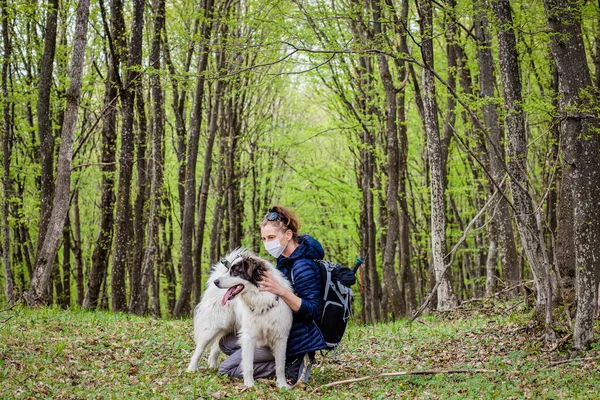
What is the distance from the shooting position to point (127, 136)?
12180 mm

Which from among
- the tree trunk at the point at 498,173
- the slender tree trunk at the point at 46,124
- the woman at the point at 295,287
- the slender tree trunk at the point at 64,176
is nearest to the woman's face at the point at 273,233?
the woman at the point at 295,287

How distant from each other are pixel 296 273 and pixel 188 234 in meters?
8.77

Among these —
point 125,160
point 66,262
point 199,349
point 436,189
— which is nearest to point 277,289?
point 199,349

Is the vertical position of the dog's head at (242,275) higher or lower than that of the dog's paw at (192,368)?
higher

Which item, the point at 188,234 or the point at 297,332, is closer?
the point at 297,332

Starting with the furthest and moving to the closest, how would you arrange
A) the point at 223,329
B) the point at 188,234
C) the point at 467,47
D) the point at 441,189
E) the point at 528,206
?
the point at 467,47, the point at 188,234, the point at 441,189, the point at 528,206, the point at 223,329

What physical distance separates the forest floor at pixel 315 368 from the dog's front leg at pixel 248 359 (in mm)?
129

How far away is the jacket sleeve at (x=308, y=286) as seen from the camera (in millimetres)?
5996

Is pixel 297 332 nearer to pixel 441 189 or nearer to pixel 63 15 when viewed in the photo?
pixel 441 189

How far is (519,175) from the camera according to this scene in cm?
765

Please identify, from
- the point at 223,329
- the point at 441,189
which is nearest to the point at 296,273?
the point at 223,329

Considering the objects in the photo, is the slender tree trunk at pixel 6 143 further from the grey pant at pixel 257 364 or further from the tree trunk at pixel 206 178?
the grey pant at pixel 257 364

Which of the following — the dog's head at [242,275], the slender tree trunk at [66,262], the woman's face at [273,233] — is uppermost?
the woman's face at [273,233]

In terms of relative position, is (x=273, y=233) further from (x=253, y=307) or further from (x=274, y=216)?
(x=253, y=307)
